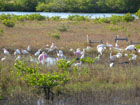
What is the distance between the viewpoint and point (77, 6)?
52469 millimetres

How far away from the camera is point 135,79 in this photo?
7855 millimetres

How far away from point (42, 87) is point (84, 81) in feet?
4.94

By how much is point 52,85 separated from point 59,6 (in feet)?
153

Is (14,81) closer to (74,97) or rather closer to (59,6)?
(74,97)

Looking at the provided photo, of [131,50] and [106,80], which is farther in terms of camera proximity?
[131,50]

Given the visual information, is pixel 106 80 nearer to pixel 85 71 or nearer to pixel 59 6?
pixel 85 71

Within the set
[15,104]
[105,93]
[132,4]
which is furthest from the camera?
[132,4]

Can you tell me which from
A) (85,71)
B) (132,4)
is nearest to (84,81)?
(85,71)

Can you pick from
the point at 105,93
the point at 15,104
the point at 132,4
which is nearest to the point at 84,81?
the point at 105,93

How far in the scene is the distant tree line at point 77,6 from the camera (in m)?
48.2

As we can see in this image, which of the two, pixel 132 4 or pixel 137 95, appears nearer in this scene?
pixel 137 95

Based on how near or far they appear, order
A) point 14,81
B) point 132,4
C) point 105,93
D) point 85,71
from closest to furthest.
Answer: point 105,93, point 14,81, point 85,71, point 132,4

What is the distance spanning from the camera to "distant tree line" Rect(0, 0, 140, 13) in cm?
4819

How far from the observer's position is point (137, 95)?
7027 millimetres
